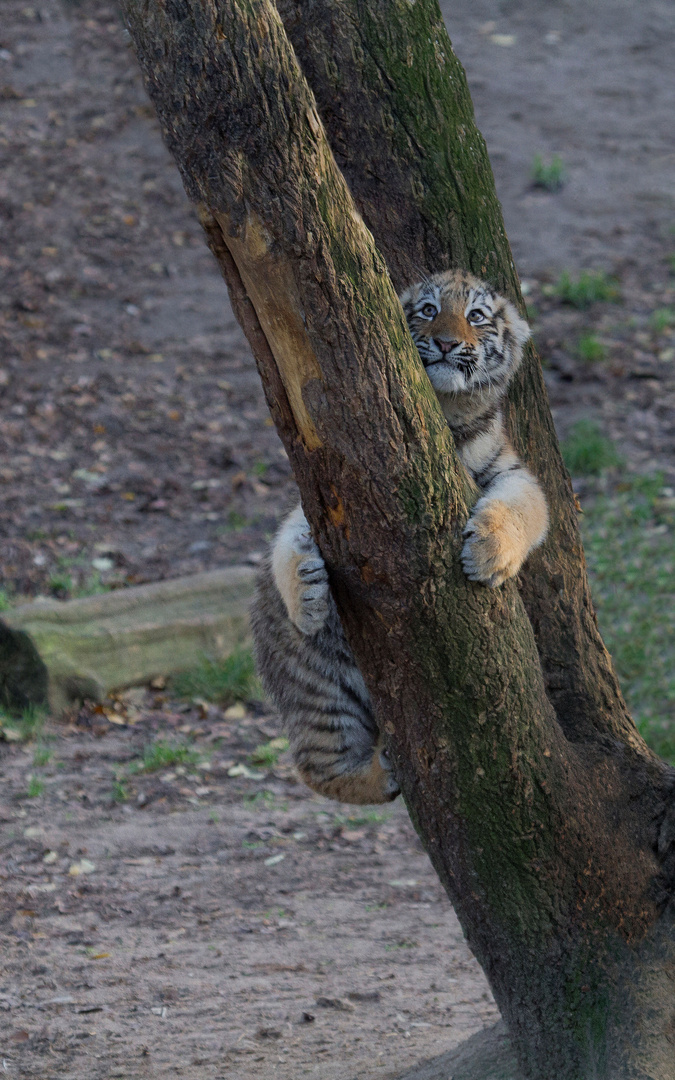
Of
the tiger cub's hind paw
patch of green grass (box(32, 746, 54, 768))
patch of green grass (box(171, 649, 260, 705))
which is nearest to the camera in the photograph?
the tiger cub's hind paw

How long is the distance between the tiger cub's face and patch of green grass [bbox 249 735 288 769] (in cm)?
283

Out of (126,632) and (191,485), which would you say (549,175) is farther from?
(126,632)

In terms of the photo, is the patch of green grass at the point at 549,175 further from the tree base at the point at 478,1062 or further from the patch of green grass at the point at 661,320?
the tree base at the point at 478,1062

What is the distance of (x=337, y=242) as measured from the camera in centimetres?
219

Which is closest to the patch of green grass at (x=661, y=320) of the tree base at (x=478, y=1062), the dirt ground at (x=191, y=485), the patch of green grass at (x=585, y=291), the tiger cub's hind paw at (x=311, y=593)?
the dirt ground at (x=191, y=485)

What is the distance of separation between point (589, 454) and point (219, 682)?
3.32m

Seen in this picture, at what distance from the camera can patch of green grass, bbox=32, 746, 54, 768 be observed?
5.36m

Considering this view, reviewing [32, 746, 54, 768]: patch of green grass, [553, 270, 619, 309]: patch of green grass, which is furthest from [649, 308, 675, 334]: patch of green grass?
[32, 746, 54, 768]: patch of green grass

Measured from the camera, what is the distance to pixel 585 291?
9664 millimetres

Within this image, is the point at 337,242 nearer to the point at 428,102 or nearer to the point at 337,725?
the point at 428,102

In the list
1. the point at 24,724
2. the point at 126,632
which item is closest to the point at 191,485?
the point at 126,632

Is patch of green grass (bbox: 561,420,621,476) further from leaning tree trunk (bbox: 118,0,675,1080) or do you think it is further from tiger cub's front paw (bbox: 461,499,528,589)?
tiger cub's front paw (bbox: 461,499,528,589)

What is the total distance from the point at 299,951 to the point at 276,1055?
728 mm

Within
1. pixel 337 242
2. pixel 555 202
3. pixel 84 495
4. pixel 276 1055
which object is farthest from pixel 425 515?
pixel 555 202
